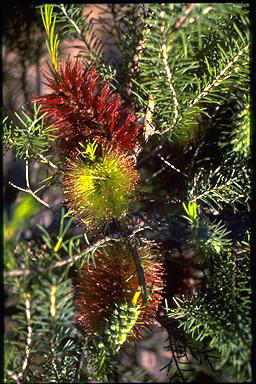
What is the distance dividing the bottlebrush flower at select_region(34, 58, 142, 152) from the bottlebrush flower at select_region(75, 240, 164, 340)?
97 millimetres

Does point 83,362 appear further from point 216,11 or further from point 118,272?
point 216,11

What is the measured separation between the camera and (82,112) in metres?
0.32

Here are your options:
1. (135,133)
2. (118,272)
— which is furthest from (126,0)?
(118,272)

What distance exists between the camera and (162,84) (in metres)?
0.29

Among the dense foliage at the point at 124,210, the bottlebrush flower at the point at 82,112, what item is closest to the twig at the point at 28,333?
the dense foliage at the point at 124,210

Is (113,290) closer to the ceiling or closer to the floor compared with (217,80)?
closer to the floor

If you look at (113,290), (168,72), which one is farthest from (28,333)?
(168,72)

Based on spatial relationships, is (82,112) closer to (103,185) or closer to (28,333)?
(103,185)

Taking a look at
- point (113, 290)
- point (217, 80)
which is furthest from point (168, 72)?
point (113, 290)

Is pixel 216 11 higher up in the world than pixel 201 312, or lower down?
higher up

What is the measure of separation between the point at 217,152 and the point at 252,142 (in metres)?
0.13

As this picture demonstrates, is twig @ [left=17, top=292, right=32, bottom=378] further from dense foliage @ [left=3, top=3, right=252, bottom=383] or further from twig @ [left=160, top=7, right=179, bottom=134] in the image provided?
twig @ [left=160, top=7, right=179, bottom=134]

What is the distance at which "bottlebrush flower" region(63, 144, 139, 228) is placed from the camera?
0.31 metres

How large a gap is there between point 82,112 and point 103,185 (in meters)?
0.06
